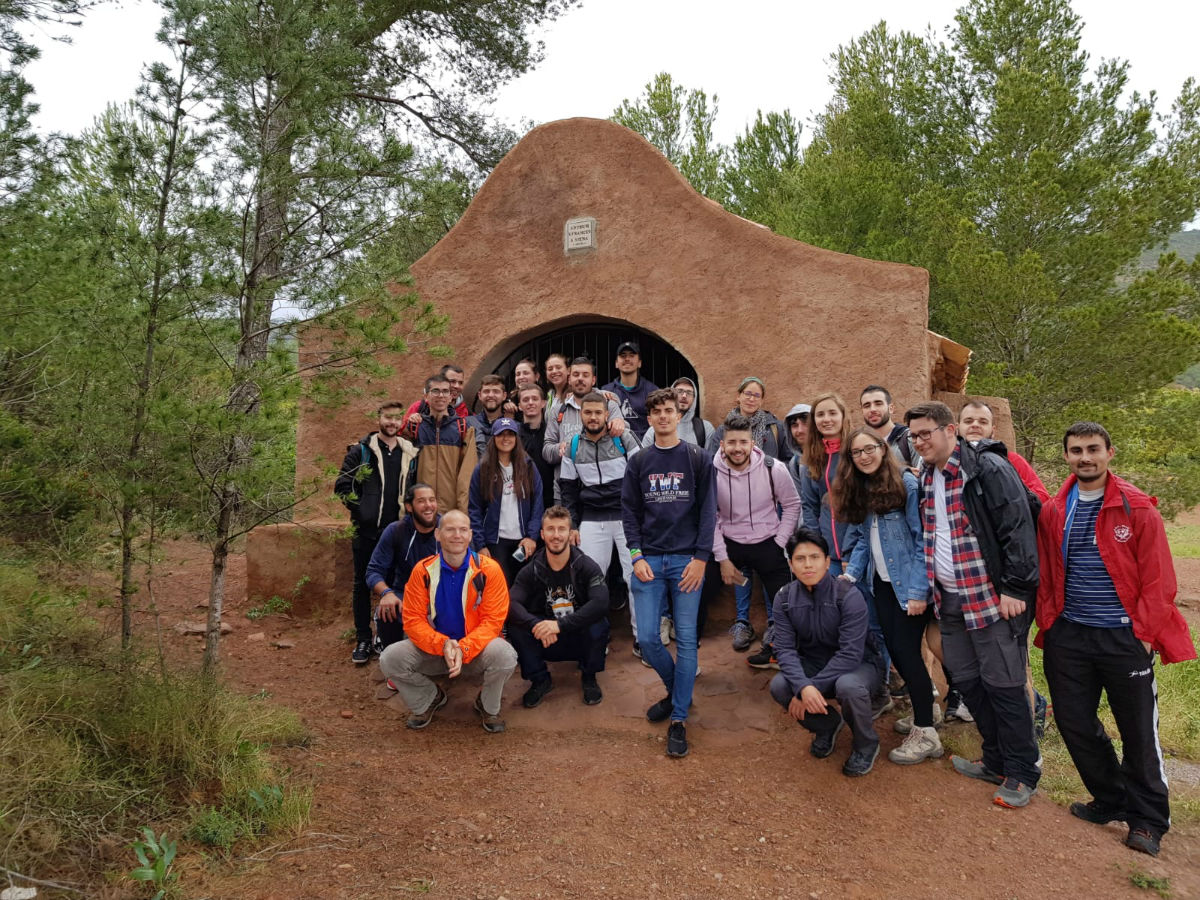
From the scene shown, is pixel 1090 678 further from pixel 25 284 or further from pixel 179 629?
pixel 179 629

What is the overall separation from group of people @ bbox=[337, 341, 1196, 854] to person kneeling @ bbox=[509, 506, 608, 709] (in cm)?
1

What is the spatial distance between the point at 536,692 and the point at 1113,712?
2.96m

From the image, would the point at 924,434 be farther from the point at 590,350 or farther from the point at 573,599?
the point at 590,350

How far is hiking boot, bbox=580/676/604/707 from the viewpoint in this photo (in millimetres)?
4496

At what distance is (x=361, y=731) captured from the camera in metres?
4.36

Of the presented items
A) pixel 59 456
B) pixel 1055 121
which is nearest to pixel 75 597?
pixel 59 456

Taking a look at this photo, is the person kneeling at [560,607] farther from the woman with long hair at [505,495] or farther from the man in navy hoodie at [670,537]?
the woman with long hair at [505,495]

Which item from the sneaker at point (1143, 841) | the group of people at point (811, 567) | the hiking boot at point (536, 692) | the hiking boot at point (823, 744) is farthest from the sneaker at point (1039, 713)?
the hiking boot at point (536, 692)

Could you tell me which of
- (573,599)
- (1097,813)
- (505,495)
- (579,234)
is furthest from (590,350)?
(1097,813)

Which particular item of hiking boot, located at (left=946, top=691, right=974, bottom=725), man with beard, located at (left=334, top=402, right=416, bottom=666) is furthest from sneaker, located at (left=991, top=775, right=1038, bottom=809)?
man with beard, located at (left=334, top=402, right=416, bottom=666)

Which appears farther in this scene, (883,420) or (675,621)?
(883,420)

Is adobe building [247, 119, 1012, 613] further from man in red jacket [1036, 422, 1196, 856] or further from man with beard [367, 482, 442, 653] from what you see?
man in red jacket [1036, 422, 1196, 856]

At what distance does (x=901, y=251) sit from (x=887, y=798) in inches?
343

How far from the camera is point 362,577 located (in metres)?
5.44
